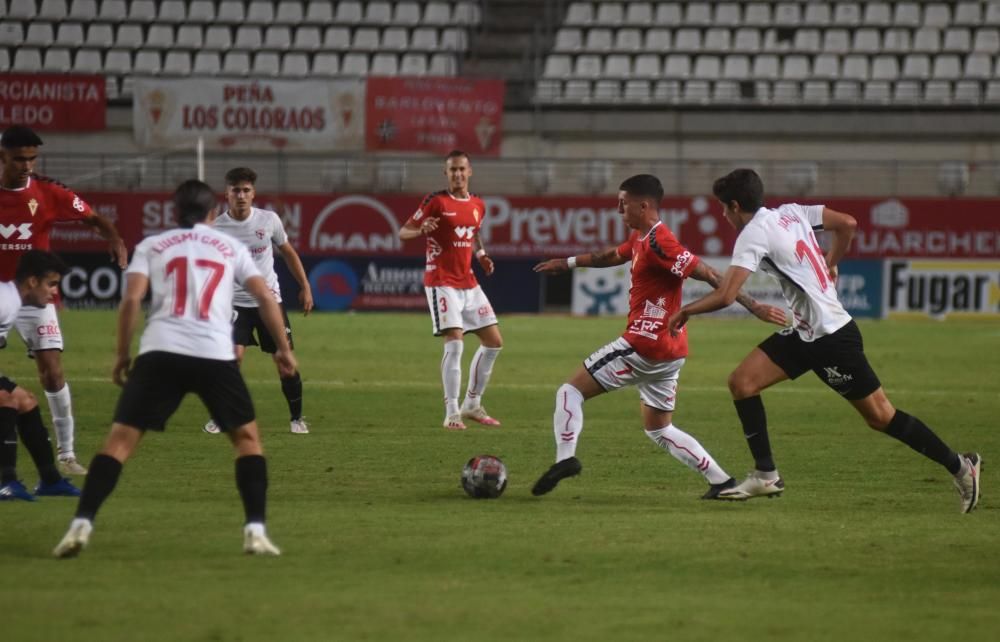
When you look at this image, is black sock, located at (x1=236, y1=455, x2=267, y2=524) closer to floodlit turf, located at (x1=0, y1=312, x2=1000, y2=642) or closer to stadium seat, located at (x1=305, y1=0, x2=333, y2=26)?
floodlit turf, located at (x1=0, y1=312, x2=1000, y2=642)

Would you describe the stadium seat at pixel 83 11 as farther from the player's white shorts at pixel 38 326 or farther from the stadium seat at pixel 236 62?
the player's white shorts at pixel 38 326

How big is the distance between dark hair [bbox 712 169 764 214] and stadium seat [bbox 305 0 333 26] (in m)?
28.2

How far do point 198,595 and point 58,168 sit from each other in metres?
26.4

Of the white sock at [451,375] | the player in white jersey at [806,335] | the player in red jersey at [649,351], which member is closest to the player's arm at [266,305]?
the player in red jersey at [649,351]

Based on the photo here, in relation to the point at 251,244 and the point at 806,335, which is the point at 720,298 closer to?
the point at 806,335

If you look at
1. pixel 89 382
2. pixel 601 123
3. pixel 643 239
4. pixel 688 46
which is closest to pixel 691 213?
pixel 601 123

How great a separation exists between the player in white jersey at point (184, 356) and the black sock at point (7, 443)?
6.38 ft

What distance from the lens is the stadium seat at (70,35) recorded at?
33438 millimetres

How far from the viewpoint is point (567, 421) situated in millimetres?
8797

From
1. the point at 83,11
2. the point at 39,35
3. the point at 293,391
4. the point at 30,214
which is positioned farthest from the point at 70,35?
the point at 30,214

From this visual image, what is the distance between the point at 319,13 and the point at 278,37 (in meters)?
1.42

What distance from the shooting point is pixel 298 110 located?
99.1 feet

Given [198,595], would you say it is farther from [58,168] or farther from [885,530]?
[58,168]

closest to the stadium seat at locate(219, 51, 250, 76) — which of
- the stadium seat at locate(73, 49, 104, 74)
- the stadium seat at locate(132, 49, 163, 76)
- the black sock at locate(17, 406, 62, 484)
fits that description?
the stadium seat at locate(132, 49, 163, 76)
